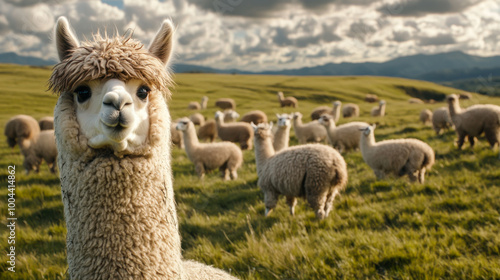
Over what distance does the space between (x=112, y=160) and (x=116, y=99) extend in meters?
0.38

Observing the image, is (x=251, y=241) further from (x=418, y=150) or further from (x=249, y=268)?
(x=418, y=150)

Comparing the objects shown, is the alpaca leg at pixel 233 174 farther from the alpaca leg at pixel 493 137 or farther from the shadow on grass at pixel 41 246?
the alpaca leg at pixel 493 137

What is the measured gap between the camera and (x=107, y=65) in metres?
1.63

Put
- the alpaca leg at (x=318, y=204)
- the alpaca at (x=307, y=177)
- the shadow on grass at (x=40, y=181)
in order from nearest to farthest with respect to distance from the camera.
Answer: the alpaca leg at (x=318, y=204) → the alpaca at (x=307, y=177) → the shadow on grass at (x=40, y=181)

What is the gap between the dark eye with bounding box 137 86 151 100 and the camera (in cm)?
176

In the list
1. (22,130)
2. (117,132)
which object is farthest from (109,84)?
(22,130)

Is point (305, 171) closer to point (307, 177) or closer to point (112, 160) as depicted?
point (307, 177)

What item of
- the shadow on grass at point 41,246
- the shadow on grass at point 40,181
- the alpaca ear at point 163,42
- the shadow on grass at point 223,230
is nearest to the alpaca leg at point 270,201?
the shadow on grass at point 223,230

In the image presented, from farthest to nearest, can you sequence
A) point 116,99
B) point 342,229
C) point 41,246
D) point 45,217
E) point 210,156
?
point 210,156
point 45,217
point 41,246
point 342,229
point 116,99

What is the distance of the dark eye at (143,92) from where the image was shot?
1.76 metres

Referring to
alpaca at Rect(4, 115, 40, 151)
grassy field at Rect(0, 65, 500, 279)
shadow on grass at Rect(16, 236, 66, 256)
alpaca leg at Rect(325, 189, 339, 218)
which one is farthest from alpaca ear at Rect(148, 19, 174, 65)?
alpaca at Rect(4, 115, 40, 151)

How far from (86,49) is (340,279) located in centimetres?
274

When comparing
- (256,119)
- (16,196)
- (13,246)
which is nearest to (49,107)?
(256,119)

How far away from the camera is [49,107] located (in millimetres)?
36406
